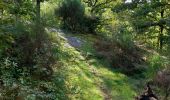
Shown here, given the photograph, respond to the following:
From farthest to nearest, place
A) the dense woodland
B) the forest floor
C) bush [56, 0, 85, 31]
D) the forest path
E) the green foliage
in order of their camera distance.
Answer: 1. bush [56, 0, 85, 31]
2. the green foliage
3. the forest path
4. the forest floor
5. the dense woodland

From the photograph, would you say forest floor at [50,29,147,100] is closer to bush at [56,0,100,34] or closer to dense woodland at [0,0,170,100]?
dense woodland at [0,0,170,100]

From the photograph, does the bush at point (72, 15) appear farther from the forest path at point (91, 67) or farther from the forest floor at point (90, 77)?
the forest floor at point (90, 77)

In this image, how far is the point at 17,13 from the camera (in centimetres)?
1545

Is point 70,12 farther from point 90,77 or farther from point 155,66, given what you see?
point 90,77

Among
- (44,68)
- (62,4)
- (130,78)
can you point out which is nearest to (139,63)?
(130,78)

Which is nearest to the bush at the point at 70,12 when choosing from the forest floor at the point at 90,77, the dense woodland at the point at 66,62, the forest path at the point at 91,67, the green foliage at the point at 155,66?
the dense woodland at the point at 66,62

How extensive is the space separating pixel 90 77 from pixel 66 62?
133 centimetres

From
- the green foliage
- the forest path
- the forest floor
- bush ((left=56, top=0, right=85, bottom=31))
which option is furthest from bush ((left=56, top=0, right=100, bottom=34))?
the green foliage

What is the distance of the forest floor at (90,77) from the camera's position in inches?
587

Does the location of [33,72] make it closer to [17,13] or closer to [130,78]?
[17,13]

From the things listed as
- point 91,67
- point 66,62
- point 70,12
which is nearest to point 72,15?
point 70,12

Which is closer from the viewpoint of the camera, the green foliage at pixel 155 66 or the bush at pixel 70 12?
the green foliage at pixel 155 66

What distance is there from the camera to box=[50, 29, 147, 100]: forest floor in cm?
1491

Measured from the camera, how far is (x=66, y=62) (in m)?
17.4
